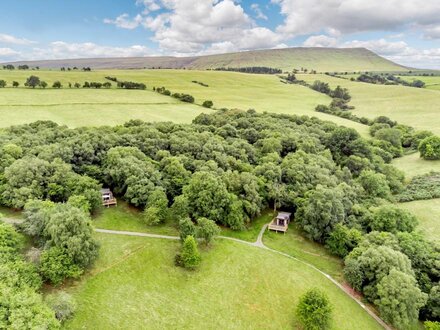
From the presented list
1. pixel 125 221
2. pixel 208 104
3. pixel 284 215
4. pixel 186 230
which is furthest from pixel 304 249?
pixel 208 104

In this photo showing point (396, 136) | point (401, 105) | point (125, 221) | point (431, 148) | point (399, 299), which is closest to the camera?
point (399, 299)

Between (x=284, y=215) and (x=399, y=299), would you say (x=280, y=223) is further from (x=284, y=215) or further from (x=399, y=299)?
(x=399, y=299)

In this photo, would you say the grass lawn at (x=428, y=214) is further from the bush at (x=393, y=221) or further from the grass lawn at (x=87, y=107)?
Answer: the grass lawn at (x=87, y=107)

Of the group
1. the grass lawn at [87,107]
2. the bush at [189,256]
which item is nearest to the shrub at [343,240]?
the bush at [189,256]

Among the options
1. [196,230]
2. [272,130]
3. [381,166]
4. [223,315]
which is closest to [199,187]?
[196,230]

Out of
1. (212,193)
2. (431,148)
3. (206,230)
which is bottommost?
(206,230)

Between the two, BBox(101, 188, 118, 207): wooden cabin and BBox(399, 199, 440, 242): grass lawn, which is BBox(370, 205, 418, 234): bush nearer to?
BBox(399, 199, 440, 242): grass lawn
